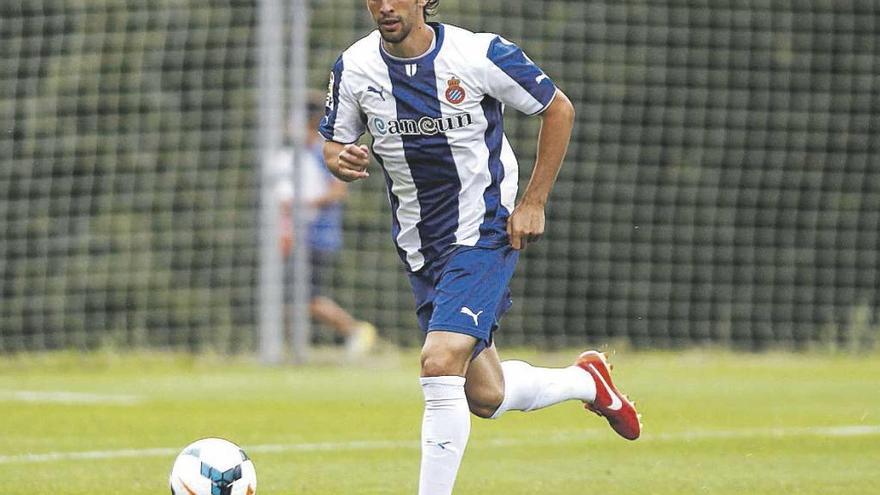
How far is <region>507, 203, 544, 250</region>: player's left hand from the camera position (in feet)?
19.8

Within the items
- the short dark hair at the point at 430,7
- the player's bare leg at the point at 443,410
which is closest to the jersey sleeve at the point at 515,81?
the short dark hair at the point at 430,7

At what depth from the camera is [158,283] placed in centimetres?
1656

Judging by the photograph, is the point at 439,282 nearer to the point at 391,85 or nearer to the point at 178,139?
the point at 391,85

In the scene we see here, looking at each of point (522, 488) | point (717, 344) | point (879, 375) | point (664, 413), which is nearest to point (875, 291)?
point (717, 344)

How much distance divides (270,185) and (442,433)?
850 cm

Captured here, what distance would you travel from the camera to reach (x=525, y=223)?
604 centimetres

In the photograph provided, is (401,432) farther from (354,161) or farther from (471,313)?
(354,161)

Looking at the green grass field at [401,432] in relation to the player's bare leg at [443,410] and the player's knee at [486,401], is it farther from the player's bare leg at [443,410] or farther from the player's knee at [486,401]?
the player's bare leg at [443,410]

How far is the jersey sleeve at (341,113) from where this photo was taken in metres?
6.21

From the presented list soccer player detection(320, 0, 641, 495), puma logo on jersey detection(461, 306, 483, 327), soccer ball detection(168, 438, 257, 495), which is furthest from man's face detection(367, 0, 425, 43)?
soccer ball detection(168, 438, 257, 495)

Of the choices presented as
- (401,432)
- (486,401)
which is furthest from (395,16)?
(401,432)

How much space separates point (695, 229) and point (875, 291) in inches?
66.9

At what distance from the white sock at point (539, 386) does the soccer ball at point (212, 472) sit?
1144 mm

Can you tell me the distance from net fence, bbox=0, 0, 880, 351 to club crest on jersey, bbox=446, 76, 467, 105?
10.3 metres
